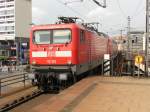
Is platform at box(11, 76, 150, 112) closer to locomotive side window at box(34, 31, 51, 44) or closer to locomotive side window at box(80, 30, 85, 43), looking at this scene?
locomotive side window at box(80, 30, 85, 43)

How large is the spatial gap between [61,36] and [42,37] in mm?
1040

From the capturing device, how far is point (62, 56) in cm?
1560

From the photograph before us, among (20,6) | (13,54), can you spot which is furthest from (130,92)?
(20,6)

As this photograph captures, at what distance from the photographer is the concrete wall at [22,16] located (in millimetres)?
111938

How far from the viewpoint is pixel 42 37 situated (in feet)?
53.5

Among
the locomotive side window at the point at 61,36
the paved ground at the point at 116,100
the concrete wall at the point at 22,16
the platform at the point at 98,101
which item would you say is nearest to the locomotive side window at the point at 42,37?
the locomotive side window at the point at 61,36

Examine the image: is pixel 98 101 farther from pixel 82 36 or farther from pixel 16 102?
pixel 82 36

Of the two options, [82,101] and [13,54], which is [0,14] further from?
[82,101]

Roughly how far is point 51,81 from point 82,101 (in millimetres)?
5984

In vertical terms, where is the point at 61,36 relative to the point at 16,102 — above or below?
above

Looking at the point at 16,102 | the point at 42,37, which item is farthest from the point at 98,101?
the point at 42,37

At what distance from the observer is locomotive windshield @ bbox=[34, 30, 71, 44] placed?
15.7 meters

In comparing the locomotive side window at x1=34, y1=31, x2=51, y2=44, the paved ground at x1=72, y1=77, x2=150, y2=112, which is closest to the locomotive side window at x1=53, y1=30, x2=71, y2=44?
the locomotive side window at x1=34, y1=31, x2=51, y2=44

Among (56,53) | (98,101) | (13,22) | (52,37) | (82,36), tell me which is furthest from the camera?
(13,22)
